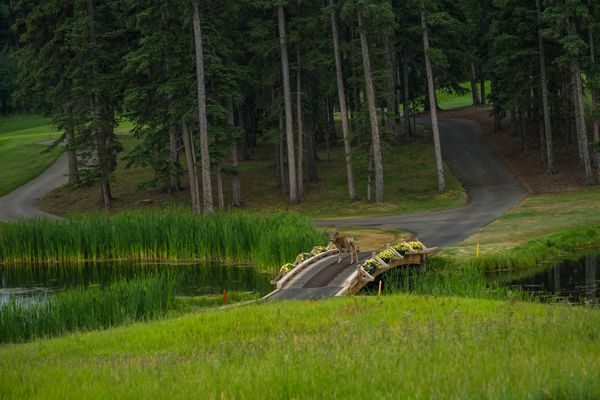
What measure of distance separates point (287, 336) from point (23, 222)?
29.1 meters

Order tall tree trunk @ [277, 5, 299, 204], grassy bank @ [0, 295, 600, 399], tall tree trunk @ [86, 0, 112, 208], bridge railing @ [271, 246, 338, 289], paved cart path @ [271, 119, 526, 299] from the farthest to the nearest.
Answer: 1. tall tree trunk @ [86, 0, 112, 208]
2. tall tree trunk @ [277, 5, 299, 204]
3. bridge railing @ [271, 246, 338, 289]
4. paved cart path @ [271, 119, 526, 299]
5. grassy bank @ [0, 295, 600, 399]

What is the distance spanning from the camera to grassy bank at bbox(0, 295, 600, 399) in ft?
32.8

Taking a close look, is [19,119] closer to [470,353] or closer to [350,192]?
[350,192]

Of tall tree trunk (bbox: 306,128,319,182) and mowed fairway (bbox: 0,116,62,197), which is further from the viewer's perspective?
mowed fairway (bbox: 0,116,62,197)

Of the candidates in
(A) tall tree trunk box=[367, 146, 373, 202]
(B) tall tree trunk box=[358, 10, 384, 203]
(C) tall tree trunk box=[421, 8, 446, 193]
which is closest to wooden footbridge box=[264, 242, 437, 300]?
(B) tall tree trunk box=[358, 10, 384, 203]

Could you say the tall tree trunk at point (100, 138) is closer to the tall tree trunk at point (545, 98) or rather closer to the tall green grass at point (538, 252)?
the tall tree trunk at point (545, 98)

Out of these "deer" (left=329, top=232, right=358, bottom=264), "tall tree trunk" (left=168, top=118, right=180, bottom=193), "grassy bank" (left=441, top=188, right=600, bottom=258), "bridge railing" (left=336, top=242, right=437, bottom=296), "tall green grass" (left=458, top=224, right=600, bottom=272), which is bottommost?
"tall green grass" (left=458, top=224, right=600, bottom=272)

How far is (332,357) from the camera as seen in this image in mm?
11750

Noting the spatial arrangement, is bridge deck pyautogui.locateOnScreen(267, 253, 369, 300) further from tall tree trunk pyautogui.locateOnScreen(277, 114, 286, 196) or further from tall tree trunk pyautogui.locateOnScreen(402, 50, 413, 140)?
tall tree trunk pyautogui.locateOnScreen(402, 50, 413, 140)

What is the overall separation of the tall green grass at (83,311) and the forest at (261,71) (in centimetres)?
2422

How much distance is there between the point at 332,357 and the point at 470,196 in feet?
141

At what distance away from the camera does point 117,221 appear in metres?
39.2

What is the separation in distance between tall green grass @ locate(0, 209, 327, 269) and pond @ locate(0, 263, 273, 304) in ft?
2.52

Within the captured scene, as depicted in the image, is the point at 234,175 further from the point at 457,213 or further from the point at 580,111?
the point at 580,111
